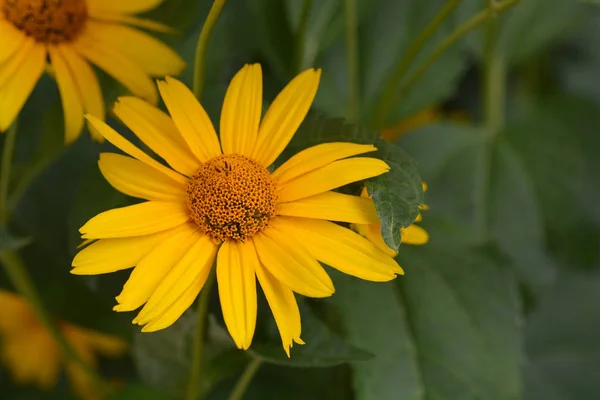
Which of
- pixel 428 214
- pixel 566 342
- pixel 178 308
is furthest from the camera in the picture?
pixel 566 342

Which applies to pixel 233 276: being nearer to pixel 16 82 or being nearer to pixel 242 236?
pixel 242 236

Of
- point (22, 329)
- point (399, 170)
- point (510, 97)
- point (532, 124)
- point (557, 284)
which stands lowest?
point (22, 329)

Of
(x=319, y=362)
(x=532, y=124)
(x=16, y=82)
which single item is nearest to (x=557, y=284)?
(x=532, y=124)

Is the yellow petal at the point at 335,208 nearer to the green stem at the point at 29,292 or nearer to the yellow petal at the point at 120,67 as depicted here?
the yellow petal at the point at 120,67

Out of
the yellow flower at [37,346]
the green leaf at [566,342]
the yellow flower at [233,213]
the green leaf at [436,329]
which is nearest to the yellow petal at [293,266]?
the yellow flower at [233,213]

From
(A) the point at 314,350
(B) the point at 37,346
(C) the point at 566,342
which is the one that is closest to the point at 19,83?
(A) the point at 314,350

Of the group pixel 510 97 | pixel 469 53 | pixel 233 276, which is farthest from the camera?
pixel 510 97

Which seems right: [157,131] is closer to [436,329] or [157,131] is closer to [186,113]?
[186,113]

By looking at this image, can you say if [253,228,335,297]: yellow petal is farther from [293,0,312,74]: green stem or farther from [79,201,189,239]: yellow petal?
[293,0,312,74]: green stem
